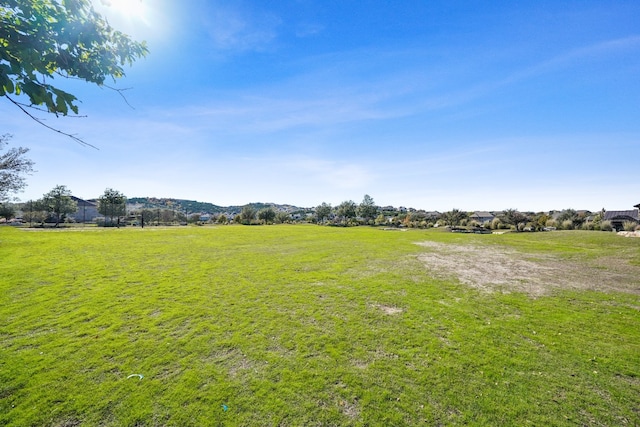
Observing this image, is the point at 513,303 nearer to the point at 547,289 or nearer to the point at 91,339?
the point at 547,289

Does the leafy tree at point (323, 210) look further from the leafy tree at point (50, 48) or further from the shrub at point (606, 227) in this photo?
the leafy tree at point (50, 48)

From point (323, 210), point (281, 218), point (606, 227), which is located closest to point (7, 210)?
point (281, 218)

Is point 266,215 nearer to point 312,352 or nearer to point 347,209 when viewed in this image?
point 347,209

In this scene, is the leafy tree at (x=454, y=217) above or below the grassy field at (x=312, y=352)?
above

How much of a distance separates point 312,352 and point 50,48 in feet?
22.2

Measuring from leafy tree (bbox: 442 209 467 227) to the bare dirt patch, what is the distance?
2210 inches

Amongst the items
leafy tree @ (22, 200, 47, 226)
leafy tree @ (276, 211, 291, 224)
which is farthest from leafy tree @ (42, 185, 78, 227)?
leafy tree @ (276, 211, 291, 224)

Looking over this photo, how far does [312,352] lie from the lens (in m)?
6.04

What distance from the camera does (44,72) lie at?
2.80 m

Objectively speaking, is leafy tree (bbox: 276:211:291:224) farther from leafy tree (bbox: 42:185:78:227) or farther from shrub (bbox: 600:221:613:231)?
shrub (bbox: 600:221:613:231)

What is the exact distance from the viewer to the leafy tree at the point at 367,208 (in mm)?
93494

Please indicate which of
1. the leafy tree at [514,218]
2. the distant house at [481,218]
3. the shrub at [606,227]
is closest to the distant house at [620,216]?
the shrub at [606,227]

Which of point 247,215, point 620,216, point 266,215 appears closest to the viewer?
point 620,216

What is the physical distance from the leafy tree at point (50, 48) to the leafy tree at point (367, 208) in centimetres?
9195
